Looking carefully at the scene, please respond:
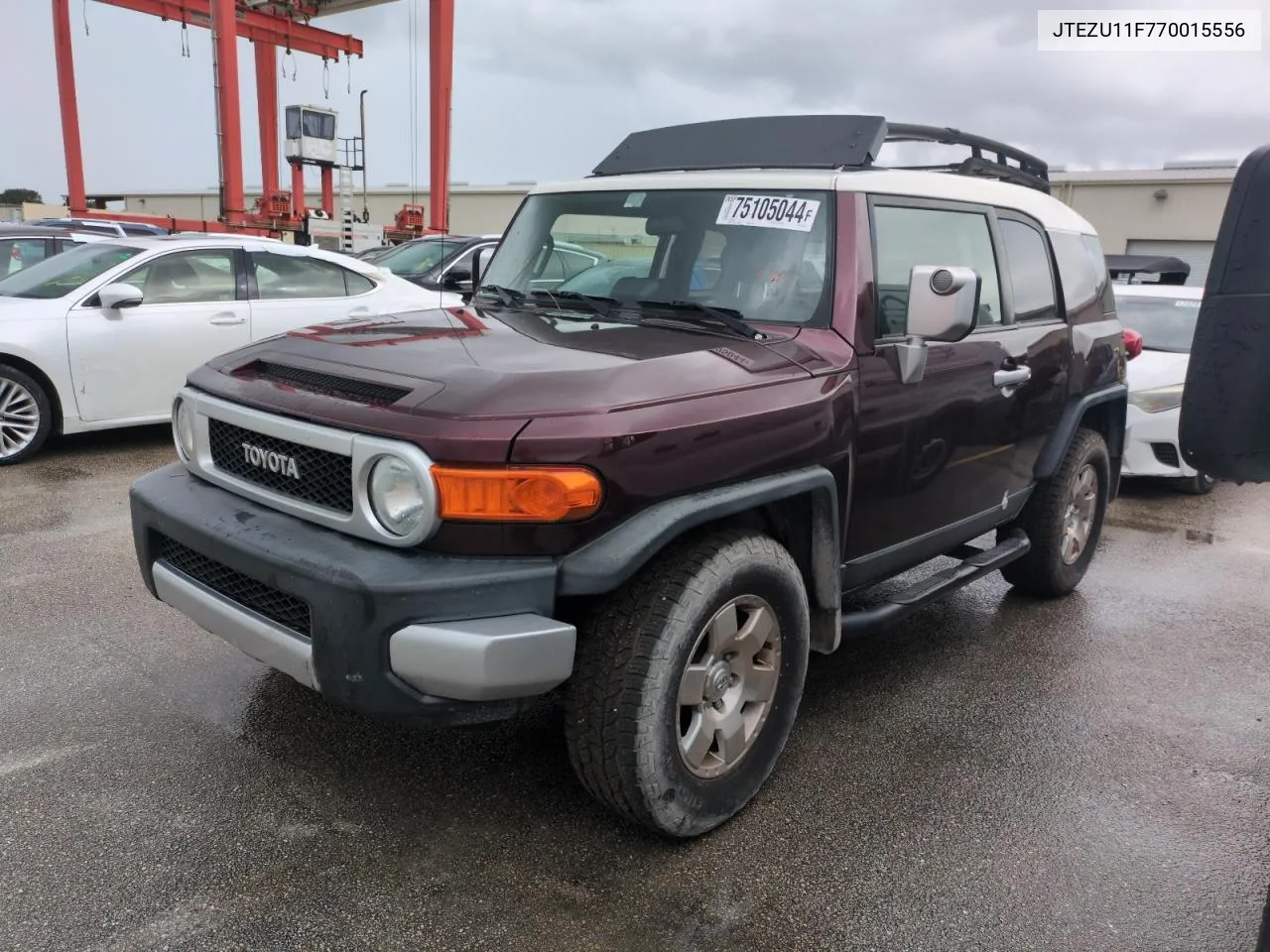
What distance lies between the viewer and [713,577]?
8.32ft

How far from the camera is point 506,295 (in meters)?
3.78

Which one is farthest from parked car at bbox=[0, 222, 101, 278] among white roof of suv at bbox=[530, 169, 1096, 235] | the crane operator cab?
the crane operator cab

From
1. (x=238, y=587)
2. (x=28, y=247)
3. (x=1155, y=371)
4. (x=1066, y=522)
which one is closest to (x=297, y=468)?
(x=238, y=587)

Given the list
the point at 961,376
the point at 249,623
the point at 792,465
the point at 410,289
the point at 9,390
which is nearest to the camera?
the point at 249,623

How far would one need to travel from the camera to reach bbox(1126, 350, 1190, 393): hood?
7.08 meters

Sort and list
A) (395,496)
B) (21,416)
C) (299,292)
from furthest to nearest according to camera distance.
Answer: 1. (299,292)
2. (21,416)
3. (395,496)

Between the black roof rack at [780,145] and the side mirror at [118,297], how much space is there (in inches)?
161

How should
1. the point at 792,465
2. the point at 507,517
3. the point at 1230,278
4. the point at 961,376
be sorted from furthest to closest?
the point at 961,376
the point at 792,465
the point at 507,517
the point at 1230,278

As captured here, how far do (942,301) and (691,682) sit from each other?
1.37 m

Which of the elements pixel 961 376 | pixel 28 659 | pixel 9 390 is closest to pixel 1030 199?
pixel 961 376

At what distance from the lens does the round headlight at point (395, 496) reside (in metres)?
2.33

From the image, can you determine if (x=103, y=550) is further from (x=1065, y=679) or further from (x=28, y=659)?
(x=1065, y=679)

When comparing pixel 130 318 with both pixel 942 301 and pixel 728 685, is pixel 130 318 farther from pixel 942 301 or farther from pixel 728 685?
pixel 942 301

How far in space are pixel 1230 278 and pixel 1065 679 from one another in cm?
296
